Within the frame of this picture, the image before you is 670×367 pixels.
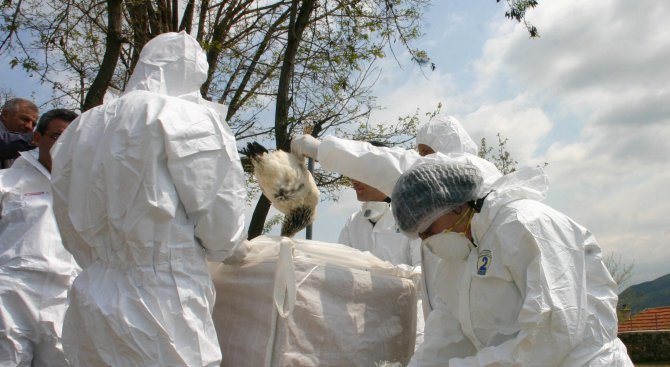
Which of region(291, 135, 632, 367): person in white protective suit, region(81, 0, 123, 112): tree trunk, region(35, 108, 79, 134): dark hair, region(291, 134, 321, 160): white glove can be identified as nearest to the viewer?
region(291, 135, 632, 367): person in white protective suit

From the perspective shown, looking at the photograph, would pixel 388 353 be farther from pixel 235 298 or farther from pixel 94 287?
pixel 94 287

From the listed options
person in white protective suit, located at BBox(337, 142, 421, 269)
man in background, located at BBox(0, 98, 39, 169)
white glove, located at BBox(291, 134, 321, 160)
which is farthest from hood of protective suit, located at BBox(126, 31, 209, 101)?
man in background, located at BBox(0, 98, 39, 169)

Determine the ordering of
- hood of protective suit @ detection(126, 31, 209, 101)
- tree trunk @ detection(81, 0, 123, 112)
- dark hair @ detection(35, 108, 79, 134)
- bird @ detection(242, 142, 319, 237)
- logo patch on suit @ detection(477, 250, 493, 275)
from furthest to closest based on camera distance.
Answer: tree trunk @ detection(81, 0, 123, 112) < dark hair @ detection(35, 108, 79, 134) < bird @ detection(242, 142, 319, 237) < hood of protective suit @ detection(126, 31, 209, 101) < logo patch on suit @ detection(477, 250, 493, 275)

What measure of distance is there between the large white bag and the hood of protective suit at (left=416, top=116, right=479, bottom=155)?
3.37ft

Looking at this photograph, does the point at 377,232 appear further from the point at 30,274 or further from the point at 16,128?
the point at 16,128

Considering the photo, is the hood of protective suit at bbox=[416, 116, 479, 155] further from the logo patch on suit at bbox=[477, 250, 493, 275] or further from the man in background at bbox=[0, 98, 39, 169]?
the man in background at bbox=[0, 98, 39, 169]

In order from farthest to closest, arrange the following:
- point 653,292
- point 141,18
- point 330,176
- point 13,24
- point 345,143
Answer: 1. point 653,292
2. point 330,176
3. point 141,18
4. point 13,24
5. point 345,143

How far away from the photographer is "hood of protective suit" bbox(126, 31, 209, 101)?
3.27 meters

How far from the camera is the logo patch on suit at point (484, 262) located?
2541 mm

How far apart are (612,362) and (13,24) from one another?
618 cm

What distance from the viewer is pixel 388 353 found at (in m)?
3.24

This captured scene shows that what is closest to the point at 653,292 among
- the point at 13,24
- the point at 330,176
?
the point at 330,176

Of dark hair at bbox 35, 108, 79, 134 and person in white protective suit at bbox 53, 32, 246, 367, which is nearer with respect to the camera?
person in white protective suit at bbox 53, 32, 246, 367

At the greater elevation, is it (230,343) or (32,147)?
(32,147)
